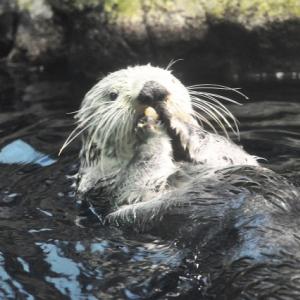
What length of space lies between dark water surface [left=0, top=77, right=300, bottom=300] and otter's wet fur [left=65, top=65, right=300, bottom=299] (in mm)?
128

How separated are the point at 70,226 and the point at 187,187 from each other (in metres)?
0.74

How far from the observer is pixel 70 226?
4.05 metres

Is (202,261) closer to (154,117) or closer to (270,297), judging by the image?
(270,297)

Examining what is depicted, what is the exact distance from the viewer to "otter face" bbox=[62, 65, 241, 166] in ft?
13.1

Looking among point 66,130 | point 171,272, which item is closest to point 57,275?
point 171,272

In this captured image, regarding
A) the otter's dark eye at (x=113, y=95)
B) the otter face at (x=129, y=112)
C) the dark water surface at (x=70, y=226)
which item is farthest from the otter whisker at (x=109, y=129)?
the dark water surface at (x=70, y=226)

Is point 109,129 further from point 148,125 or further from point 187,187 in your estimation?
point 187,187

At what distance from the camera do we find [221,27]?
6887 mm

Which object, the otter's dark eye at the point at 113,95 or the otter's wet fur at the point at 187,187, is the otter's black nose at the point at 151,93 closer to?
the otter's wet fur at the point at 187,187

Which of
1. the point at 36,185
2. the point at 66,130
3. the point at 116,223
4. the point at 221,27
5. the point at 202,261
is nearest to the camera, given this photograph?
the point at 202,261

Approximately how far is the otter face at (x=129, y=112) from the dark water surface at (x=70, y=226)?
0.43 meters

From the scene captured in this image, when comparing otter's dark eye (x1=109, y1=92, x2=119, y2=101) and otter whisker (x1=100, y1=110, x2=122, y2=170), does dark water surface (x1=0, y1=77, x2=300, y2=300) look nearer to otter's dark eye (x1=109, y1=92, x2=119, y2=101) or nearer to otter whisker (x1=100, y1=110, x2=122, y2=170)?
otter whisker (x1=100, y1=110, x2=122, y2=170)

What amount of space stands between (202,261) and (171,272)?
0.50 ft

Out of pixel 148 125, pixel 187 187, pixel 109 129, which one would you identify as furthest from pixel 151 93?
pixel 187 187
